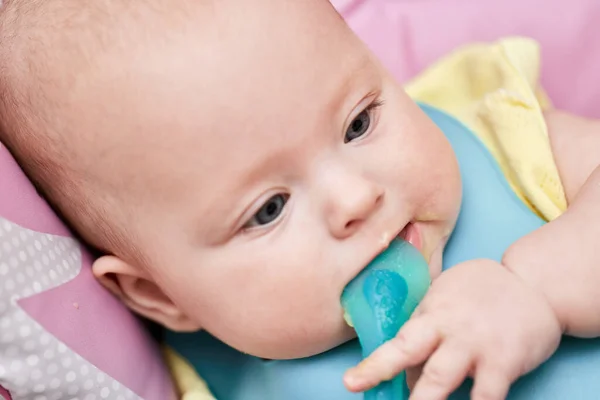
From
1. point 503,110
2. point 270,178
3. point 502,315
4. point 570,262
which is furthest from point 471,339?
point 503,110

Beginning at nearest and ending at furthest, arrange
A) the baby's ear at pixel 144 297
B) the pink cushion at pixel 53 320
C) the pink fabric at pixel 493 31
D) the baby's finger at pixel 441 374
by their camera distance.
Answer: the baby's finger at pixel 441 374, the pink cushion at pixel 53 320, the baby's ear at pixel 144 297, the pink fabric at pixel 493 31

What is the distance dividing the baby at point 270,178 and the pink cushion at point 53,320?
56 millimetres

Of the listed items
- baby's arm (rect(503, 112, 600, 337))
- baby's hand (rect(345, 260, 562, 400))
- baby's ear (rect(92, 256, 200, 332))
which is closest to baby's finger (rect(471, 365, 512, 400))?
baby's hand (rect(345, 260, 562, 400))

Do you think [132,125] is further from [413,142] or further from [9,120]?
[413,142]

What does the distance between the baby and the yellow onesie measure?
0.09 metres

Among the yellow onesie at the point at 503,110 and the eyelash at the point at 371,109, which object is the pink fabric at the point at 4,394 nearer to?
the yellow onesie at the point at 503,110

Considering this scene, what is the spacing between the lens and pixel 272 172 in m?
0.76

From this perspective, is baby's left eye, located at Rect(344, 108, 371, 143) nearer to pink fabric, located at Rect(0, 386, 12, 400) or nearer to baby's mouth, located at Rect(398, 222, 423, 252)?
baby's mouth, located at Rect(398, 222, 423, 252)

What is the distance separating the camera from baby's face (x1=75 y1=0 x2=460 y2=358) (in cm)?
74

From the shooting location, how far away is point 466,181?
37.7 inches

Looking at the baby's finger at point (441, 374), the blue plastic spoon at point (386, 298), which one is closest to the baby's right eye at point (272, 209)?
the blue plastic spoon at point (386, 298)

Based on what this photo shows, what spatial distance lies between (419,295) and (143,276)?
32 cm

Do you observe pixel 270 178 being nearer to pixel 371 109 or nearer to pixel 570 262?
pixel 371 109

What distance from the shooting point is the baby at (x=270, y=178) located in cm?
72
